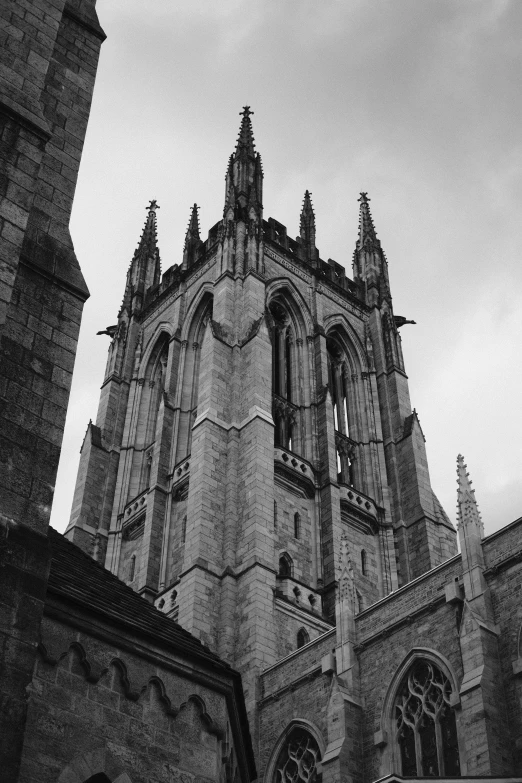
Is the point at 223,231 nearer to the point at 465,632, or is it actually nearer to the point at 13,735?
the point at 465,632

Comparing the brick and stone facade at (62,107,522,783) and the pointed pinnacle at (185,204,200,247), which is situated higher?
the pointed pinnacle at (185,204,200,247)

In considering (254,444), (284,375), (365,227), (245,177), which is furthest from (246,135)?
(254,444)

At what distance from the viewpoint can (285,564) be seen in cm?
3178

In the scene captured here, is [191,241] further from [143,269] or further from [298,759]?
[298,759]

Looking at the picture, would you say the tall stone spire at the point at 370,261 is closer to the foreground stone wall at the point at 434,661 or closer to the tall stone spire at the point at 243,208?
the tall stone spire at the point at 243,208

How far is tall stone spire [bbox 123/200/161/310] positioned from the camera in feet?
153

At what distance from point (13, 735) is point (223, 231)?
33.7 m

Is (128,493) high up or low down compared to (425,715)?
up

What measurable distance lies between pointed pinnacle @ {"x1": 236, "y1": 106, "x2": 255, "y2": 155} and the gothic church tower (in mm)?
113

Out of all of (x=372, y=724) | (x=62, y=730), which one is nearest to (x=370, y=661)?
(x=372, y=724)

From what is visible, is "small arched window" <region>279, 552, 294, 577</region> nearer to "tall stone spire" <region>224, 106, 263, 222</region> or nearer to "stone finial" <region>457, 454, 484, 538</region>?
"stone finial" <region>457, 454, 484, 538</region>

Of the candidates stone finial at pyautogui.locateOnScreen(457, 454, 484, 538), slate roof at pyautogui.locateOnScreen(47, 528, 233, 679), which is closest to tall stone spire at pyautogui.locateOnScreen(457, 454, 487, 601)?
stone finial at pyautogui.locateOnScreen(457, 454, 484, 538)

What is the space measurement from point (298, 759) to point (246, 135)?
3065 cm

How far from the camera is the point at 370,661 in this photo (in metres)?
21.9
